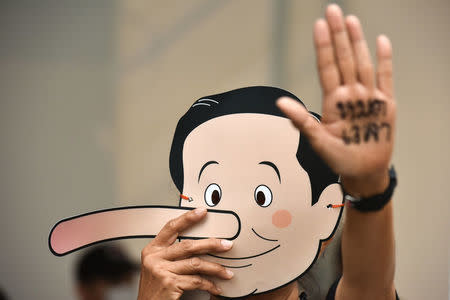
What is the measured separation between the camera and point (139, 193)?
118 centimetres

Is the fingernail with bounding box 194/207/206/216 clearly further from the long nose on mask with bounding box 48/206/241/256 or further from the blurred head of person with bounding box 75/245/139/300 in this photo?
the blurred head of person with bounding box 75/245/139/300

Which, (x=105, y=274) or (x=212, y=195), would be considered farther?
(x=105, y=274)

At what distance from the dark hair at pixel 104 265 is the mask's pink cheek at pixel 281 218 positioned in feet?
1.72

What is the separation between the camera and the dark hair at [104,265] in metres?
1.20

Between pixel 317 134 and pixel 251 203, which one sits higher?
pixel 317 134

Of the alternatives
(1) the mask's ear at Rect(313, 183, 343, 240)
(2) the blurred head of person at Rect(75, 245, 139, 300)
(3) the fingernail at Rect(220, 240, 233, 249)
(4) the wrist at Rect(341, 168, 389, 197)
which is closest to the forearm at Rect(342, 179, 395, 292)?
(4) the wrist at Rect(341, 168, 389, 197)

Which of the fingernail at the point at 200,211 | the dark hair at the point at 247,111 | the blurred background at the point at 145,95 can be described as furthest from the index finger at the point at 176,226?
the blurred background at the point at 145,95

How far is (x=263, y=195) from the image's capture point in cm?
91

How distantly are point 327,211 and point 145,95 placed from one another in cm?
63

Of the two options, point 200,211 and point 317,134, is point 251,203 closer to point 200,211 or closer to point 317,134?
point 200,211

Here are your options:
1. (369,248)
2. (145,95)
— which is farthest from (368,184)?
(145,95)

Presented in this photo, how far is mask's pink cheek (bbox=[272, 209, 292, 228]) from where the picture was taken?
0.89m
